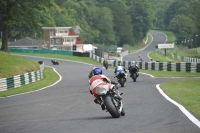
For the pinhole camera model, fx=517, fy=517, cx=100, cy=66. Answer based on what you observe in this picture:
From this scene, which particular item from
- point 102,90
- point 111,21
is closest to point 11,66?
point 102,90

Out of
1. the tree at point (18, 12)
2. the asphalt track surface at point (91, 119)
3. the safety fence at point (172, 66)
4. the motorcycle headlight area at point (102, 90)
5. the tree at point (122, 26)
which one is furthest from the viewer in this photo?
the tree at point (122, 26)

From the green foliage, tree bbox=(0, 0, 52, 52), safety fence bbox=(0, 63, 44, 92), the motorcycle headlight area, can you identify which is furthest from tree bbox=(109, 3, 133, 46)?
the motorcycle headlight area

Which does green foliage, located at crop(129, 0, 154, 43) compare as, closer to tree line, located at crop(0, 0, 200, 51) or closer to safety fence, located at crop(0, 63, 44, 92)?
tree line, located at crop(0, 0, 200, 51)

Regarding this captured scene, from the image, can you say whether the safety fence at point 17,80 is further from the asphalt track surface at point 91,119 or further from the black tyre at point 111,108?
the black tyre at point 111,108

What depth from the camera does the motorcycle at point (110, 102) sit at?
507 inches

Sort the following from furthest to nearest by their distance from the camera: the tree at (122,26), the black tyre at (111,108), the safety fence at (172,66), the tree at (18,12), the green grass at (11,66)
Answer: the tree at (122,26)
the tree at (18,12)
the safety fence at (172,66)
the green grass at (11,66)
the black tyre at (111,108)

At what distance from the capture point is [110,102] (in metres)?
13.0

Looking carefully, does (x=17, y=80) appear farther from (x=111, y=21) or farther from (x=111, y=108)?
(x=111, y=21)

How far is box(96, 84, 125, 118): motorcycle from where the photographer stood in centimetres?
1288

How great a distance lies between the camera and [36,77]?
121ft

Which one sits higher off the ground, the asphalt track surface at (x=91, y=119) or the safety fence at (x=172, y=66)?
the asphalt track surface at (x=91, y=119)

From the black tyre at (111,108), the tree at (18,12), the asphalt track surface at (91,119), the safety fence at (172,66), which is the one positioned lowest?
the safety fence at (172,66)

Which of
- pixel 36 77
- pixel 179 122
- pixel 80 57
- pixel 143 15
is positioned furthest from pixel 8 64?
pixel 143 15

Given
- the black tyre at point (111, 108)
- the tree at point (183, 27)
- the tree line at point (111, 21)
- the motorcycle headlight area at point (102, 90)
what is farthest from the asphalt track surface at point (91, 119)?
the tree at point (183, 27)
